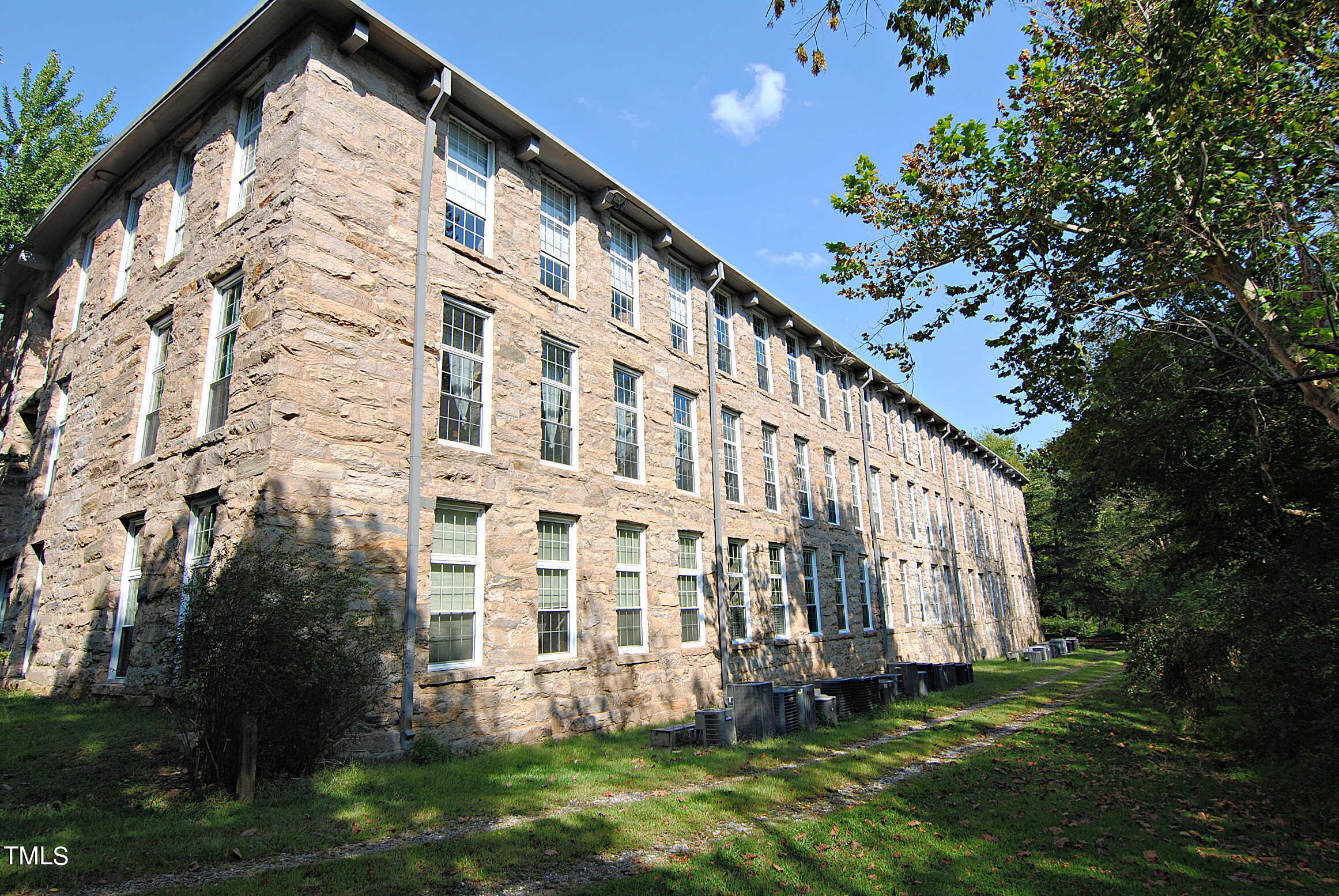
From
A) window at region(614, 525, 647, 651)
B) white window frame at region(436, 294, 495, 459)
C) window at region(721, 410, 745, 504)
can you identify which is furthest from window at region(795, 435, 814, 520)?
white window frame at region(436, 294, 495, 459)

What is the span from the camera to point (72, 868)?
5105mm

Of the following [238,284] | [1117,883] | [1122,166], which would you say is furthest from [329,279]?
[1117,883]

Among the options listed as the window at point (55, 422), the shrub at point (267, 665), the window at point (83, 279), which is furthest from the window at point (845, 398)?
the window at point (55, 422)

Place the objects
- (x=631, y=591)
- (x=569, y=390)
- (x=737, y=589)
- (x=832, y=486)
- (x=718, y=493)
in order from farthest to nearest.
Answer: (x=832, y=486) → (x=737, y=589) → (x=718, y=493) → (x=631, y=591) → (x=569, y=390)

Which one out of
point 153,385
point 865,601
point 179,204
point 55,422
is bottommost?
point 865,601

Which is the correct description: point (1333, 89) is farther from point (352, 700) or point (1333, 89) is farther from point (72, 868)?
point (72, 868)

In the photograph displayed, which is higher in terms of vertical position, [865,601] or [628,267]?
[628,267]

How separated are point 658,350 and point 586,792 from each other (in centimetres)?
969

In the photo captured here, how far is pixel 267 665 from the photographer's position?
6.79m

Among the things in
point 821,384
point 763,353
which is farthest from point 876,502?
point 763,353

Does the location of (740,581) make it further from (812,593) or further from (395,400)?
(395,400)

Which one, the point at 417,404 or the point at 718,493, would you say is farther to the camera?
the point at 718,493

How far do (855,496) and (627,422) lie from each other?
39.1 ft

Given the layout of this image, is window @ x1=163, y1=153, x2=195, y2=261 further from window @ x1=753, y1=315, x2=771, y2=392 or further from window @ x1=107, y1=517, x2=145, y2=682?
window @ x1=753, y1=315, x2=771, y2=392
